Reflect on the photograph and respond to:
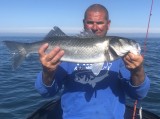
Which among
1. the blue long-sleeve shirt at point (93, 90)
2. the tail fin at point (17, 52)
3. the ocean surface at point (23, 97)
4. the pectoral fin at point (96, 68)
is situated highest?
the tail fin at point (17, 52)

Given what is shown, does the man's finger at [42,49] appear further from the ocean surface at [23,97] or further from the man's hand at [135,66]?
the ocean surface at [23,97]

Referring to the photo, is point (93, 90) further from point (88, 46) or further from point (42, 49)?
point (42, 49)

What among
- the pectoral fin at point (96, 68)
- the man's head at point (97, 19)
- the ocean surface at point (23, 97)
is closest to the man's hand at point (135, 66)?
the pectoral fin at point (96, 68)

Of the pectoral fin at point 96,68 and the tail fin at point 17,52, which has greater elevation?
the tail fin at point 17,52

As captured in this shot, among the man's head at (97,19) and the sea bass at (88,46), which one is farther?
the man's head at (97,19)

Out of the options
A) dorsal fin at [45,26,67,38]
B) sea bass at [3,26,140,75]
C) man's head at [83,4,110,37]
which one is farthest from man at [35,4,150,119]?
dorsal fin at [45,26,67,38]

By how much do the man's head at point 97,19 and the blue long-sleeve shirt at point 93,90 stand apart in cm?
77

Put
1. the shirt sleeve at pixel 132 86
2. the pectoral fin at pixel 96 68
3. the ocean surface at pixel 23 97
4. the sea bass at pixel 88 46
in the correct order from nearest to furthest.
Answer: the sea bass at pixel 88 46 → the pectoral fin at pixel 96 68 → the shirt sleeve at pixel 132 86 → the ocean surface at pixel 23 97

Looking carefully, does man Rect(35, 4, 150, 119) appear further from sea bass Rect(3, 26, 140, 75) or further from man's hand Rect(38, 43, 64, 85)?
sea bass Rect(3, 26, 140, 75)

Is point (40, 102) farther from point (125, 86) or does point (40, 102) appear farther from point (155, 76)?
point (155, 76)

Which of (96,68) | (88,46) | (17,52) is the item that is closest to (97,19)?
(88,46)

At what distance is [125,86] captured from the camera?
597 centimetres

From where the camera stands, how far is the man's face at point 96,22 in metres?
6.04

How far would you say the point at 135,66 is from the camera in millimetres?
5105
